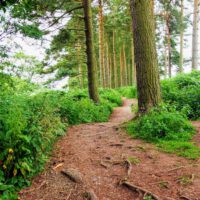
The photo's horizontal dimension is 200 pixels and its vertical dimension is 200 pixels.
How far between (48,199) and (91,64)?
7.64 metres

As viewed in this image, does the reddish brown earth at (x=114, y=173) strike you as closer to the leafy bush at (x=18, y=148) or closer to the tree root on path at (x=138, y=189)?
the tree root on path at (x=138, y=189)

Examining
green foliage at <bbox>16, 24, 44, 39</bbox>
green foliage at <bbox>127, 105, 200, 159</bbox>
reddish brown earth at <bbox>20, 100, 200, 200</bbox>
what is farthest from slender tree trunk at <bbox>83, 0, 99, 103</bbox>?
reddish brown earth at <bbox>20, 100, 200, 200</bbox>

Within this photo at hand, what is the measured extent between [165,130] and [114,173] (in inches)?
85.6

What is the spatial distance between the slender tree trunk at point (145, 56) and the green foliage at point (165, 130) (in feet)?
1.42

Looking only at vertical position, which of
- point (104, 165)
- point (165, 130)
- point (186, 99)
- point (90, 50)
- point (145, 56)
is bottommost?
point (104, 165)

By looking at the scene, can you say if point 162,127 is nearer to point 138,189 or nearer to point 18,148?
point 138,189

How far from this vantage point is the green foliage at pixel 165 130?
4754 millimetres

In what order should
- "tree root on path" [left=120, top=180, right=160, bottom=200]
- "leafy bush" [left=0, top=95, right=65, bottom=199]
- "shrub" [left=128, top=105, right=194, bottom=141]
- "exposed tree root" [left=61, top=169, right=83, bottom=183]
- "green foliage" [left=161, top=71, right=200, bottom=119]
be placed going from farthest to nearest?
"green foliage" [left=161, top=71, right=200, bottom=119], "shrub" [left=128, top=105, right=194, bottom=141], "exposed tree root" [left=61, top=169, right=83, bottom=183], "leafy bush" [left=0, top=95, right=65, bottom=199], "tree root on path" [left=120, top=180, right=160, bottom=200]

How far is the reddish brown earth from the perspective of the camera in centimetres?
310

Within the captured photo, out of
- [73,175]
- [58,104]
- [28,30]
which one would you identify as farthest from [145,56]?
[73,175]

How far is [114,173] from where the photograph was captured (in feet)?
12.2

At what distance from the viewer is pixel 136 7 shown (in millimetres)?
6293

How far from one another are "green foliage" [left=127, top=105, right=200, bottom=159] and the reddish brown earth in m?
0.31

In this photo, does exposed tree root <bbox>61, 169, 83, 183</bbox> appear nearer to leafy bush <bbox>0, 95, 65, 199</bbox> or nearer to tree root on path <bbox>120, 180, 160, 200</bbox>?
leafy bush <bbox>0, 95, 65, 199</bbox>
